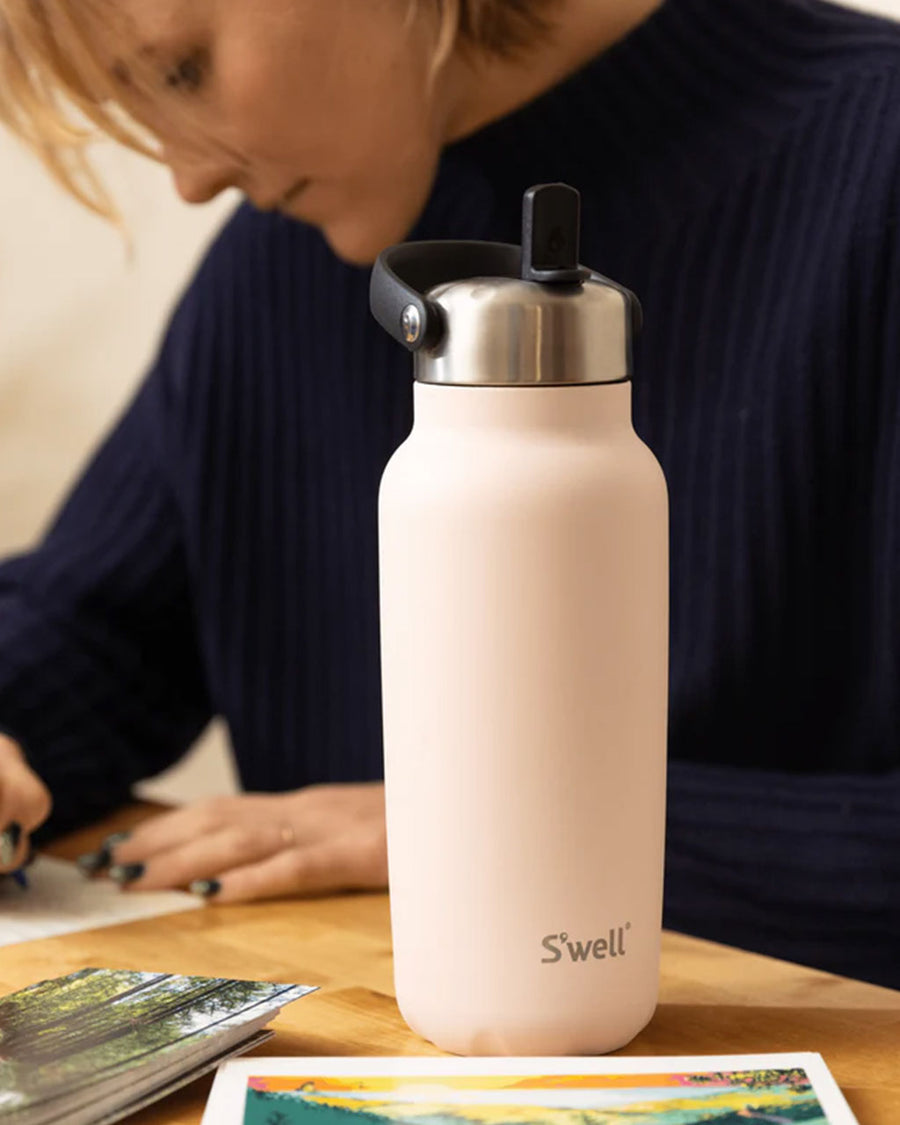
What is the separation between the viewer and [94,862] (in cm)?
87

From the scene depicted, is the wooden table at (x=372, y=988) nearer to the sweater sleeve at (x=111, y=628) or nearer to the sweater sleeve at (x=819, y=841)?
the sweater sleeve at (x=819, y=841)

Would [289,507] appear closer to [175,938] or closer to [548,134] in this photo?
[548,134]

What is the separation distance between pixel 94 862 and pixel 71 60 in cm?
46

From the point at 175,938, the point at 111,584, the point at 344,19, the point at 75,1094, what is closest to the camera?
the point at 75,1094

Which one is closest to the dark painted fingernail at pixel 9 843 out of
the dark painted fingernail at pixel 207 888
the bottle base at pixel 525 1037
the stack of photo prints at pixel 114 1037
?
the dark painted fingernail at pixel 207 888

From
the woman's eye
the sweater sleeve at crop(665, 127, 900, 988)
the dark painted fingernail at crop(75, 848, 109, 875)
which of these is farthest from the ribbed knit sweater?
the woman's eye

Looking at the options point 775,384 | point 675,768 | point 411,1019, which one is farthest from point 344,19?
point 411,1019

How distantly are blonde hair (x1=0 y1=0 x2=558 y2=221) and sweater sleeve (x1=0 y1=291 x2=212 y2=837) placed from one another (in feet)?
0.88

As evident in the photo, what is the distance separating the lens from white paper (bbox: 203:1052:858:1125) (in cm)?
53

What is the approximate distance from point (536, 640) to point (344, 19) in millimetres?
505

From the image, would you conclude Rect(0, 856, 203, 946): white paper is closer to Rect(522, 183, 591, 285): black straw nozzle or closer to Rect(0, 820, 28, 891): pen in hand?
Rect(0, 820, 28, 891): pen in hand

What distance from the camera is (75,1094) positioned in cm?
50

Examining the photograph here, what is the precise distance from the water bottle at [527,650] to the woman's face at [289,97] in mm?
371

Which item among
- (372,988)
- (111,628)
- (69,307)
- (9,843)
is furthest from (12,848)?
(69,307)
